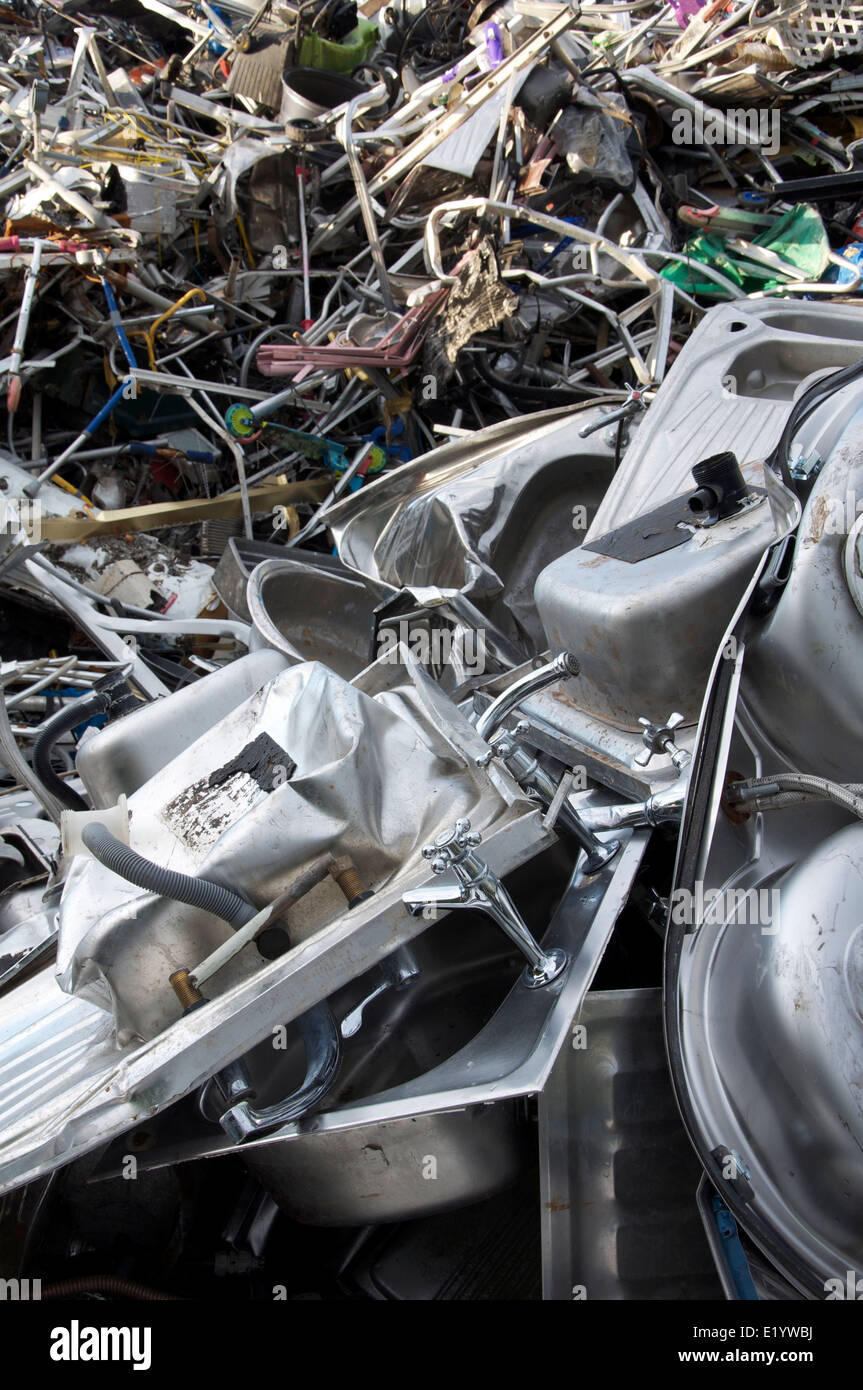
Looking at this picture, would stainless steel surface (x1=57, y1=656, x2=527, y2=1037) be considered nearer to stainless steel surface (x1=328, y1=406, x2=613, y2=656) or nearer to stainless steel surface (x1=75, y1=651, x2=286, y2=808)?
stainless steel surface (x1=75, y1=651, x2=286, y2=808)

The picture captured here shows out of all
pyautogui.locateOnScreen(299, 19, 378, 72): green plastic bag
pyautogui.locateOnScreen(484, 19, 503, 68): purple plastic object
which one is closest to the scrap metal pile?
pyautogui.locateOnScreen(484, 19, 503, 68): purple plastic object

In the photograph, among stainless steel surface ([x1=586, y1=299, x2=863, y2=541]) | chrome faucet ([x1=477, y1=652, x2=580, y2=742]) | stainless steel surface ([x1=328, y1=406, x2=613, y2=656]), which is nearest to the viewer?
chrome faucet ([x1=477, y1=652, x2=580, y2=742])

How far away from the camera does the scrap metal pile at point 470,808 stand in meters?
1.49

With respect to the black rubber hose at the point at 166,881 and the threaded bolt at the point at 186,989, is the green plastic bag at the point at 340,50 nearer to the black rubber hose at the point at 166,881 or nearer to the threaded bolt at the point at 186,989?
the black rubber hose at the point at 166,881

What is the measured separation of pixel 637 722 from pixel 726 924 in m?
0.62

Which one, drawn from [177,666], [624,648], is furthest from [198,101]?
[624,648]

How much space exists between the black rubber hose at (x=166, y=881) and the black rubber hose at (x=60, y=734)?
70 centimetres

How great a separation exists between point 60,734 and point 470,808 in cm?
108

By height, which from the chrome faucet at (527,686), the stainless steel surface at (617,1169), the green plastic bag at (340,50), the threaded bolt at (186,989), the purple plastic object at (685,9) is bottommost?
the stainless steel surface at (617,1169)

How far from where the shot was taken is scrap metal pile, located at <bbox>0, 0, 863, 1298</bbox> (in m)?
1.49

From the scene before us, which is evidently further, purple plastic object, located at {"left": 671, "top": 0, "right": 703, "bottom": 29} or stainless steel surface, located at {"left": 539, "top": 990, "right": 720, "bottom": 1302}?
purple plastic object, located at {"left": 671, "top": 0, "right": 703, "bottom": 29}

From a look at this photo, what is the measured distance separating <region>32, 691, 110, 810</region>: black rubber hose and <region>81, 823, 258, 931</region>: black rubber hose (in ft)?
2.29

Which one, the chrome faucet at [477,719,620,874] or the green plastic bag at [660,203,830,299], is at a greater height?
the green plastic bag at [660,203,830,299]

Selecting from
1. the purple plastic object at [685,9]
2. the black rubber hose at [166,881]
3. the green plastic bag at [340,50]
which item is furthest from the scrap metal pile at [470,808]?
the green plastic bag at [340,50]
